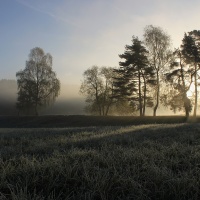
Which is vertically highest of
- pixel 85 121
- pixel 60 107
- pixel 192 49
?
pixel 192 49

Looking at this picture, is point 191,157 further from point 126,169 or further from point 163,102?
point 163,102

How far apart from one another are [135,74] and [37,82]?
20818 millimetres

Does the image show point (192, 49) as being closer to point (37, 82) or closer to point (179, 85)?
point (179, 85)

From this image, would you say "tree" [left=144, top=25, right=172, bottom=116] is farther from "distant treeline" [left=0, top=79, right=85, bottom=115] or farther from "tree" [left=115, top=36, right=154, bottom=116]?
"distant treeline" [left=0, top=79, right=85, bottom=115]

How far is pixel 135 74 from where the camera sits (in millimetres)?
51906

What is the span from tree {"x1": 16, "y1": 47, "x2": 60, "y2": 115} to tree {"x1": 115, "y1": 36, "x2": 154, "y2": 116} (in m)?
14.9

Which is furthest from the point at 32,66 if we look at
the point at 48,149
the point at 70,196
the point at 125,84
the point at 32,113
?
the point at 70,196

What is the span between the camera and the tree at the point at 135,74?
50772mm

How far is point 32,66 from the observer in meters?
62.2

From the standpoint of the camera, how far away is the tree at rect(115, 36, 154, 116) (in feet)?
167

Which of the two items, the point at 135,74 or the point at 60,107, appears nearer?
the point at 135,74

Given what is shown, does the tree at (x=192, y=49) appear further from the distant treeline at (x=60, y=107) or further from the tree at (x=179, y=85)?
the distant treeline at (x=60, y=107)

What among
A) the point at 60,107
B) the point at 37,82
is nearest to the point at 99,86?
the point at 37,82

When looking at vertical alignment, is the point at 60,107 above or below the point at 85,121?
above
